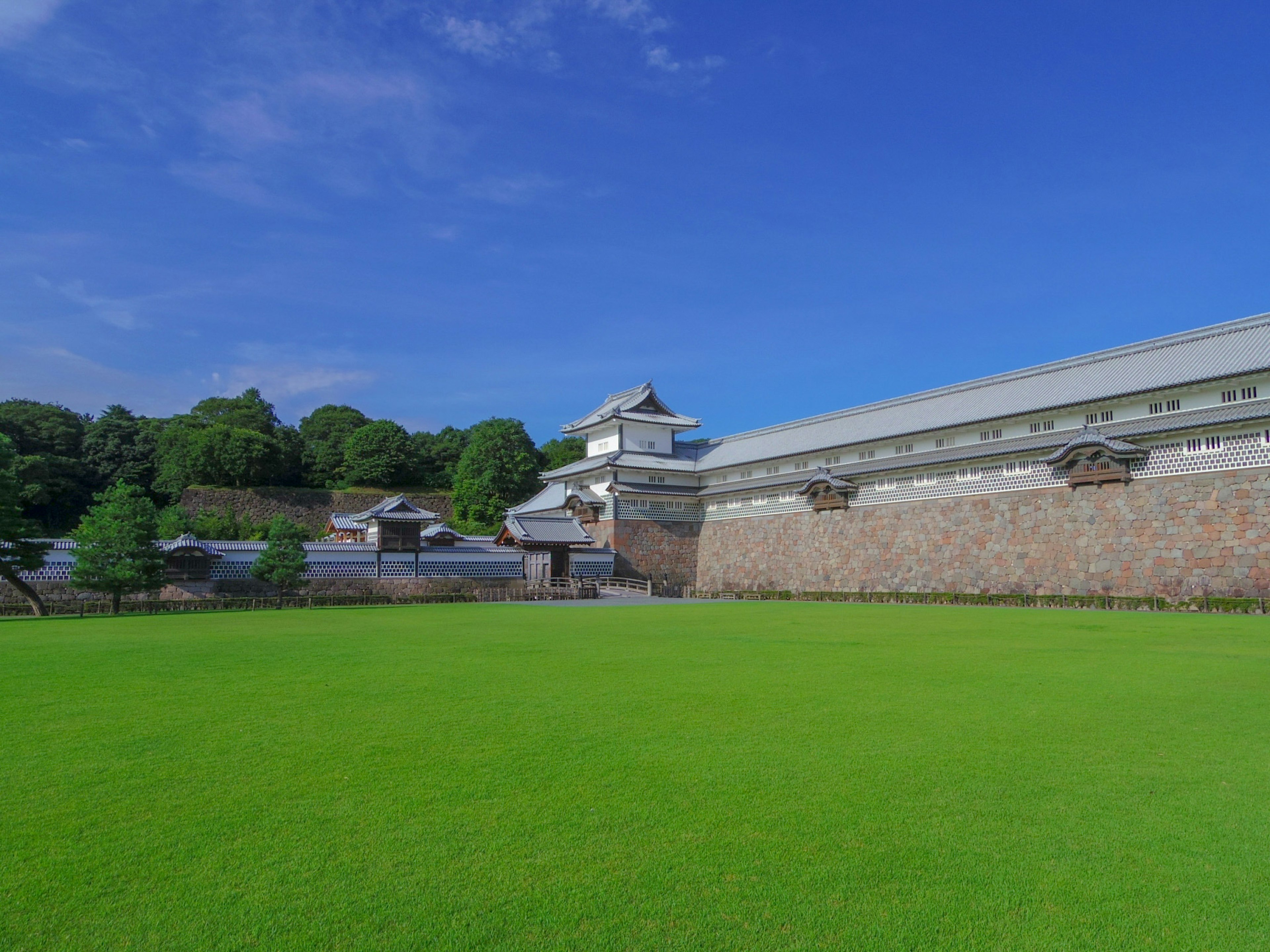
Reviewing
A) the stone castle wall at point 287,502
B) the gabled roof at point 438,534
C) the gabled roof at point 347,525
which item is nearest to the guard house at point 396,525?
the gabled roof at point 438,534

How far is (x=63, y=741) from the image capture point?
653 centimetres

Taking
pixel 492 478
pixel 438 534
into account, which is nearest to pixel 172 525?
pixel 438 534

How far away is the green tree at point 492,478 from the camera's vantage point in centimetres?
5894

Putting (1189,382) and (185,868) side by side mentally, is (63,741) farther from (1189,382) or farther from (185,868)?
(1189,382)

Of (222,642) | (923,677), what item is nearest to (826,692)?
(923,677)

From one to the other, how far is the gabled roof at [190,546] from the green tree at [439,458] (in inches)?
1239

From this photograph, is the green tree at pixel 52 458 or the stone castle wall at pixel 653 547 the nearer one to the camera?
the stone castle wall at pixel 653 547

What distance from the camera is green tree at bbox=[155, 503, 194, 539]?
39.9 m

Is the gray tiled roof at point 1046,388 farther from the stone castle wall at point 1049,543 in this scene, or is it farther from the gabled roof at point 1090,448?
the stone castle wall at point 1049,543

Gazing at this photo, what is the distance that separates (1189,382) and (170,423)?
65.4 meters

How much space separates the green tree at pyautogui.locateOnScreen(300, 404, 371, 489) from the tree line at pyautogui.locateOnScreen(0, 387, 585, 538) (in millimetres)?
103

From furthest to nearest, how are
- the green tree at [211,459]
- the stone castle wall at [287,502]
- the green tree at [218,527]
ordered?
1. the green tree at [211,459]
2. the stone castle wall at [287,502]
3. the green tree at [218,527]

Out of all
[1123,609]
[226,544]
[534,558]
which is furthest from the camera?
[534,558]

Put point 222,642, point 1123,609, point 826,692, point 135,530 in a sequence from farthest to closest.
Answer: point 135,530 → point 1123,609 → point 222,642 → point 826,692
